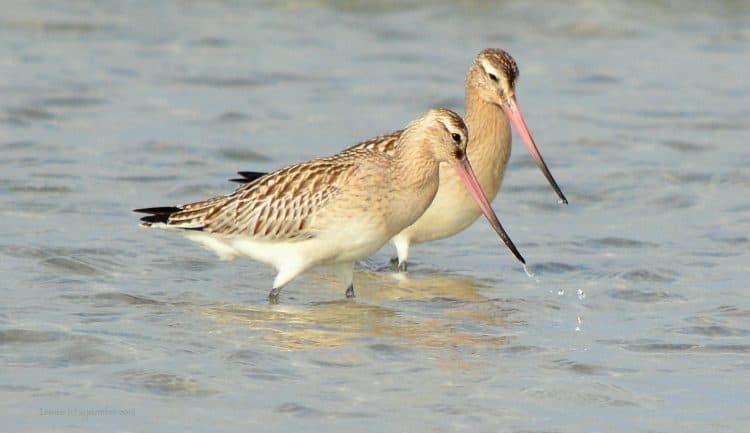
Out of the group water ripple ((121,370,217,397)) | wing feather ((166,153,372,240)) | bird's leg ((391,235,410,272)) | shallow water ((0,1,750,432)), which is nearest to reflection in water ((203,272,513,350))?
shallow water ((0,1,750,432))

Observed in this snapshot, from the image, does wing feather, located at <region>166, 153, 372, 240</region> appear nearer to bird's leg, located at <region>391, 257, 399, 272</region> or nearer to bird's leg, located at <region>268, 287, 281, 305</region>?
bird's leg, located at <region>268, 287, 281, 305</region>

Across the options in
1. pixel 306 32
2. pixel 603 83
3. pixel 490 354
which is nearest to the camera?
pixel 490 354

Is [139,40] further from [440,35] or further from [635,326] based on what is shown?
[635,326]

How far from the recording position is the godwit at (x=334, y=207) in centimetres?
1008

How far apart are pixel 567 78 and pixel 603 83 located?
0.40m

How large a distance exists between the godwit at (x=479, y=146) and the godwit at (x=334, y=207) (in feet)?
1.76

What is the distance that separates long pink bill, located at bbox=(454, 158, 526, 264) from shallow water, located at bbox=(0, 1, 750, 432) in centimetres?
37

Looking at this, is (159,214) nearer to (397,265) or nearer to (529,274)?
(397,265)

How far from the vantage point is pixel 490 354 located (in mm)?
9195

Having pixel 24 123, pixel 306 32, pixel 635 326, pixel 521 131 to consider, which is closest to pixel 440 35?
pixel 306 32

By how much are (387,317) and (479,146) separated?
1981 mm

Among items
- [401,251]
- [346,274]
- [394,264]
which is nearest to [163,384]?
[346,274]

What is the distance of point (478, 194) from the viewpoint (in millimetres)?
10758

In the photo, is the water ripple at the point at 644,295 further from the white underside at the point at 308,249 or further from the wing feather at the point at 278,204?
the wing feather at the point at 278,204
